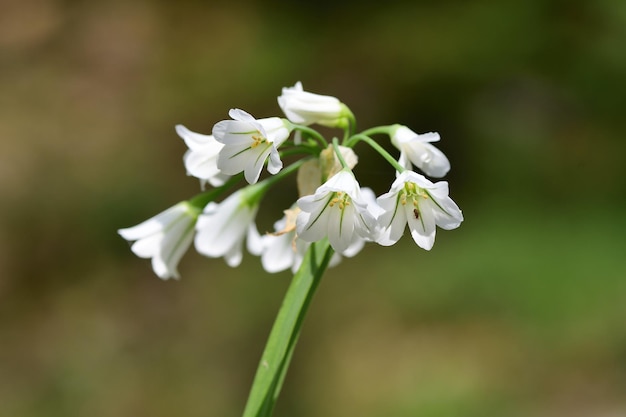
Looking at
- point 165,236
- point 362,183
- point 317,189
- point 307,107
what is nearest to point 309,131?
point 307,107

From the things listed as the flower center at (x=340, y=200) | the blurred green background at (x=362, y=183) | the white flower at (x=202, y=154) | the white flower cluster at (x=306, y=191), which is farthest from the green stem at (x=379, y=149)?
the blurred green background at (x=362, y=183)

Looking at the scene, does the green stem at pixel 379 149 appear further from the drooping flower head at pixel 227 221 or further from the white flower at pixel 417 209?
the drooping flower head at pixel 227 221

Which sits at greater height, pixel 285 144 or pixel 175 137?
pixel 175 137

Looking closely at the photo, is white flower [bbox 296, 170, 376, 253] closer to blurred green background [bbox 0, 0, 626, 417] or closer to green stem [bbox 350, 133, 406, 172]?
green stem [bbox 350, 133, 406, 172]

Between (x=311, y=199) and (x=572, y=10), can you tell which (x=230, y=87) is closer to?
(x=572, y=10)

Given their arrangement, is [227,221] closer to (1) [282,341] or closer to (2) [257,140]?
(2) [257,140]

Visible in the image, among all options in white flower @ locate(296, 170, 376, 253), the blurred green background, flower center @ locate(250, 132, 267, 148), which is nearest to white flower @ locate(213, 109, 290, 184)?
flower center @ locate(250, 132, 267, 148)

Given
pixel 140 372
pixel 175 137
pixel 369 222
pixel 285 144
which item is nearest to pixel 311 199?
pixel 369 222
